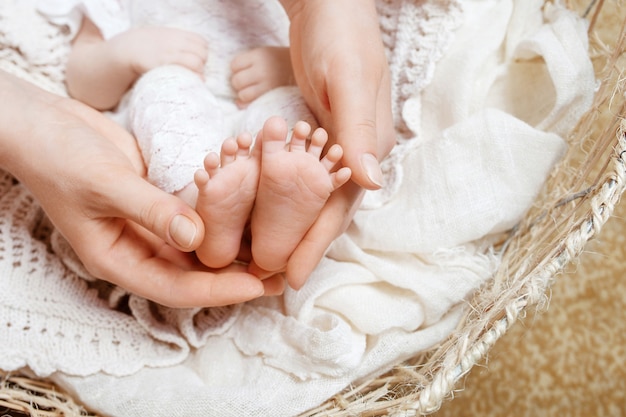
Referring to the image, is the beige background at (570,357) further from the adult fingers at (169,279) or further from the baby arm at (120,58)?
the baby arm at (120,58)

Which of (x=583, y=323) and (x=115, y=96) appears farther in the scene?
(x=583, y=323)

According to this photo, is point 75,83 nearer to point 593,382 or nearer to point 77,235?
point 77,235

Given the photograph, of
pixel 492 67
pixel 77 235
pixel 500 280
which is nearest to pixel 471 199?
pixel 500 280

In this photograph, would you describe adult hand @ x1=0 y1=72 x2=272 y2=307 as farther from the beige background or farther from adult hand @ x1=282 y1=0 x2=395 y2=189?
the beige background

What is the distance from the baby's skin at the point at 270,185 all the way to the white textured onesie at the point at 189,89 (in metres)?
0.12

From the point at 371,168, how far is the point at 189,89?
12.0 inches

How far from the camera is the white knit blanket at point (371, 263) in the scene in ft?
2.68

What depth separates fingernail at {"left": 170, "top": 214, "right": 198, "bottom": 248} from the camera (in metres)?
0.62

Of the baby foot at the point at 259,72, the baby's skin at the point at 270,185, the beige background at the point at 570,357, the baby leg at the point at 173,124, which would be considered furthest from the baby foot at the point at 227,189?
the beige background at the point at 570,357

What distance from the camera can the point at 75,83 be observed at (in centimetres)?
95

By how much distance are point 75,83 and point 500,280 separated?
0.62 metres

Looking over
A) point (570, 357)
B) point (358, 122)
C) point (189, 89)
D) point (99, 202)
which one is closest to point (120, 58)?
point (189, 89)

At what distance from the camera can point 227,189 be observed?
621 millimetres

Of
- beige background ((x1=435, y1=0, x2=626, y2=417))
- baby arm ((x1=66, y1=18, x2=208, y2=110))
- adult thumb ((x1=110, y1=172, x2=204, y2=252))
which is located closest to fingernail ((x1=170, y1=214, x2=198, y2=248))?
adult thumb ((x1=110, y1=172, x2=204, y2=252))
